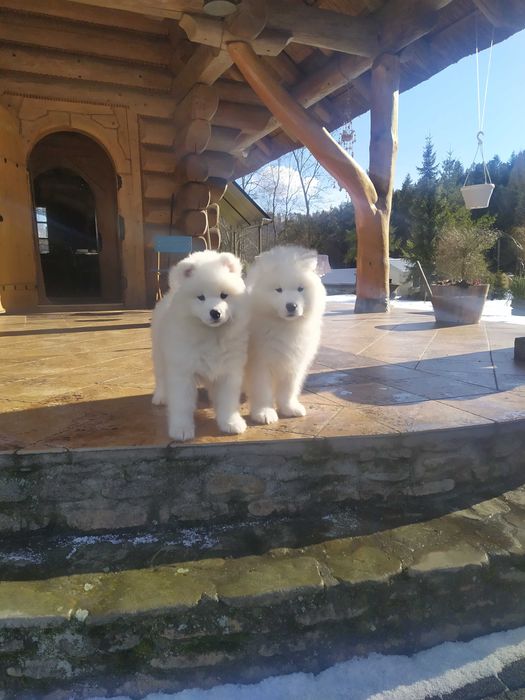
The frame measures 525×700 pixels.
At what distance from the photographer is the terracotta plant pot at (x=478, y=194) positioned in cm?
614

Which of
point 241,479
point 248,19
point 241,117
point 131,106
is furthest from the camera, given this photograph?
point 241,117

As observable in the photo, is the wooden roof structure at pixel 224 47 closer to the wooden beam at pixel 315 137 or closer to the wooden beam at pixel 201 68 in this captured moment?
the wooden beam at pixel 201 68

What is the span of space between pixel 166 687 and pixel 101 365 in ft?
8.47

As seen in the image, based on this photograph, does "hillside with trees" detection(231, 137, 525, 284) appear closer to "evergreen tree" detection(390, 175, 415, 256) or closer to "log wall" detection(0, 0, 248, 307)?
"evergreen tree" detection(390, 175, 415, 256)

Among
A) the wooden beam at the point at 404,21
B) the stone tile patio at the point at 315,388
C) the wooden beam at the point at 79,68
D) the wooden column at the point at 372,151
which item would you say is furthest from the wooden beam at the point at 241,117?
the stone tile patio at the point at 315,388

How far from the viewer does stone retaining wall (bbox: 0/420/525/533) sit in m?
2.09

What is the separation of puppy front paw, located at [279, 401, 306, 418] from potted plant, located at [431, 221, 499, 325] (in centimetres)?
456

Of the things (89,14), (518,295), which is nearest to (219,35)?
(89,14)

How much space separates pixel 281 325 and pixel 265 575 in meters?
1.16

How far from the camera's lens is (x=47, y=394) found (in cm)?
300

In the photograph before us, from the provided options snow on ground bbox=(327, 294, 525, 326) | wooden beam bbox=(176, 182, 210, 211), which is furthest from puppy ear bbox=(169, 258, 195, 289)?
wooden beam bbox=(176, 182, 210, 211)

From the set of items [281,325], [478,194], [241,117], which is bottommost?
[281,325]

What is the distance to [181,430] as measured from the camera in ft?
7.25

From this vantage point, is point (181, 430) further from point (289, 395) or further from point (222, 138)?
point (222, 138)
